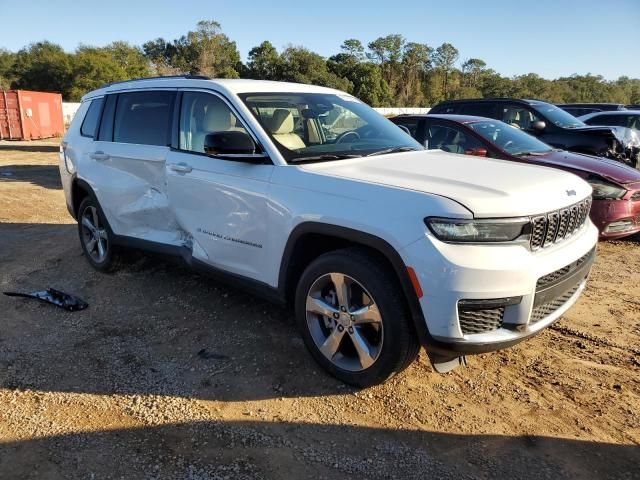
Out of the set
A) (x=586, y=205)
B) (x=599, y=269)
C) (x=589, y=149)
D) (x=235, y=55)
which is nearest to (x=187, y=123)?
(x=586, y=205)

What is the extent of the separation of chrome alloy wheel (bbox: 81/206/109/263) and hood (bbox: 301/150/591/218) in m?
3.02

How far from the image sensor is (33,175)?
13375 millimetres

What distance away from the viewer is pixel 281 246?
336cm

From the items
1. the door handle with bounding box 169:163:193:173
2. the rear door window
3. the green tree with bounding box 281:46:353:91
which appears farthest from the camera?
the green tree with bounding box 281:46:353:91

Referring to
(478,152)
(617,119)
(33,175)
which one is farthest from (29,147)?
(617,119)

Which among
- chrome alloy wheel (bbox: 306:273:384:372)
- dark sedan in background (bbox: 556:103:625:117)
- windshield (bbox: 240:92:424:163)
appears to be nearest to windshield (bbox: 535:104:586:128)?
windshield (bbox: 240:92:424:163)

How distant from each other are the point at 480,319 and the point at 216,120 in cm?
251

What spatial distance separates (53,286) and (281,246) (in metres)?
3.02

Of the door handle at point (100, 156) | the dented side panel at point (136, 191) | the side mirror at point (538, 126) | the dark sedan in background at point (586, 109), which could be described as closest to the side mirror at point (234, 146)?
the dented side panel at point (136, 191)

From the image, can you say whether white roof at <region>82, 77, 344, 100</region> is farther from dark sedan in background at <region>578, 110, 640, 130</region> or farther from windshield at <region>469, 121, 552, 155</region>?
dark sedan in background at <region>578, 110, 640, 130</region>

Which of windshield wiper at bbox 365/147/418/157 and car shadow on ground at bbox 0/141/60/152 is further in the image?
car shadow on ground at bbox 0/141/60/152

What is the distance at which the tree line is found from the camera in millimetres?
50750

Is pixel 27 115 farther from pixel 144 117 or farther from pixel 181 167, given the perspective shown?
pixel 181 167

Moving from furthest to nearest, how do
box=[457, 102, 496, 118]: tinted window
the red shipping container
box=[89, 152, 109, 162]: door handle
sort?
1. the red shipping container
2. box=[457, 102, 496, 118]: tinted window
3. box=[89, 152, 109, 162]: door handle
